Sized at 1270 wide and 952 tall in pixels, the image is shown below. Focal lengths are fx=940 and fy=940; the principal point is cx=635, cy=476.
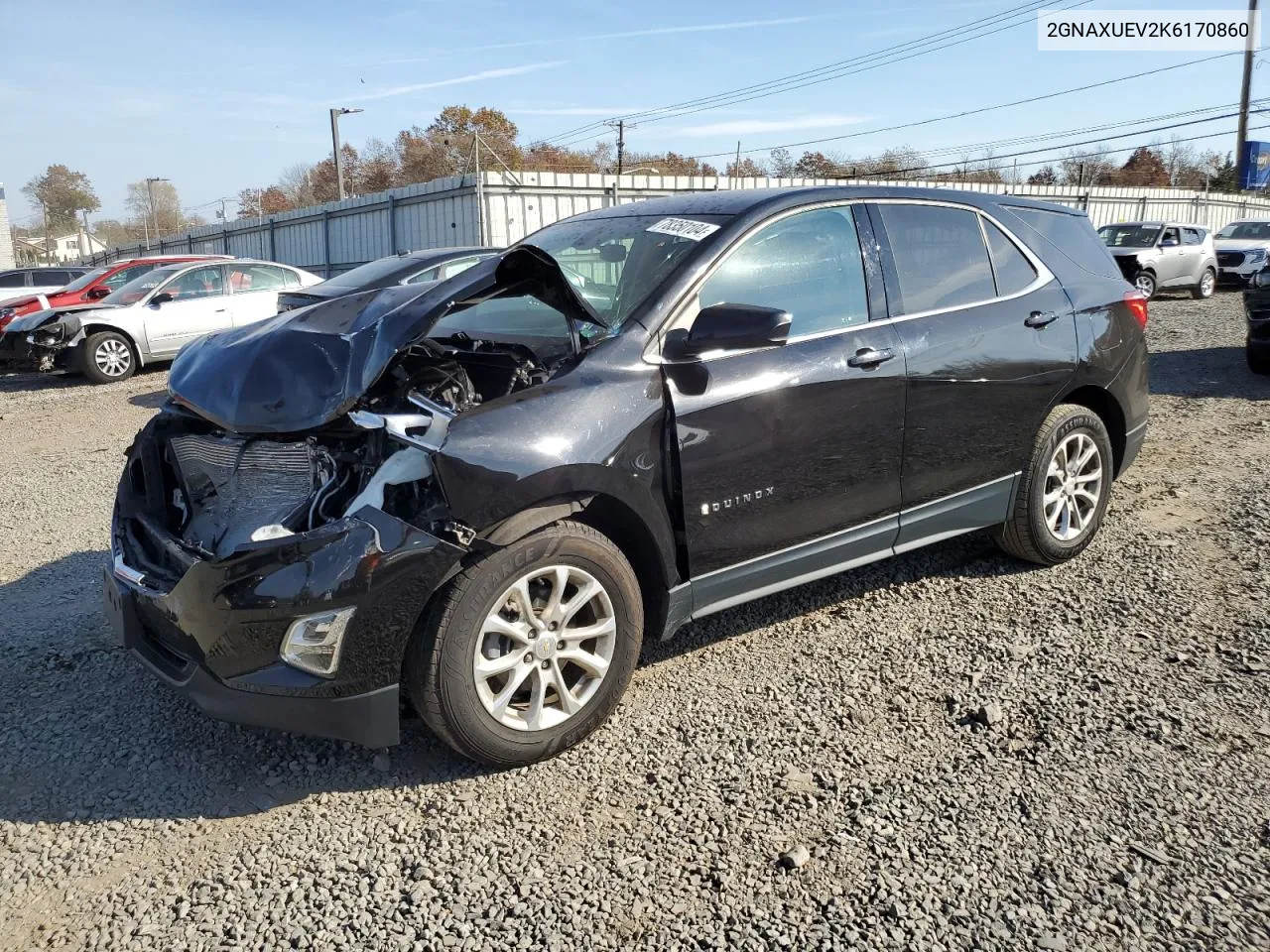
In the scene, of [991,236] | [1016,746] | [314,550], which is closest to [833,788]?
[1016,746]

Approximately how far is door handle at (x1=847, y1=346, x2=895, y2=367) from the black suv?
1cm

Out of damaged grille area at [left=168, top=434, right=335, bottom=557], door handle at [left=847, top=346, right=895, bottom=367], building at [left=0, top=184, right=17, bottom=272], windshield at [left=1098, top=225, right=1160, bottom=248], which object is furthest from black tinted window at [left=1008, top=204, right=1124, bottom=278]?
building at [left=0, top=184, right=17, bottom=272]

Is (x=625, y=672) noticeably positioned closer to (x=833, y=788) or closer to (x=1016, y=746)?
(x=833, y=788)

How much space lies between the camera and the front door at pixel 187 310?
41.2 ft

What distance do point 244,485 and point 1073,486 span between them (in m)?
3.77

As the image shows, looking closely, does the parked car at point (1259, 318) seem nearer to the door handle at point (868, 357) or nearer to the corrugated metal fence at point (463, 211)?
the corrugated metal fence at point (463, 211)

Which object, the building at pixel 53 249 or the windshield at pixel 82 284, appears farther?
the building at pixel 53 249

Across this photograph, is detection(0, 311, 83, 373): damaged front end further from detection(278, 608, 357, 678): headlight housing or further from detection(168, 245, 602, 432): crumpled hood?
detection(278, 608, 357, 678): headlight housing

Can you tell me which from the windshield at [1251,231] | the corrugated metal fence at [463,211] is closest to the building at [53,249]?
the corrugated metal fence at [463,211]

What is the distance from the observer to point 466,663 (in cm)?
282

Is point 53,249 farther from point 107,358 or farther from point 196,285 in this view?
point 107,358

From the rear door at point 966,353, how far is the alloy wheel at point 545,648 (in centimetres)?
155

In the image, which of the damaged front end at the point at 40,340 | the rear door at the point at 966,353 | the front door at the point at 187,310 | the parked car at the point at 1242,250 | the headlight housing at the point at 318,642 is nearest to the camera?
the headlight housing at the point at 318,642

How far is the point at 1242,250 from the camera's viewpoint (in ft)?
70.6
